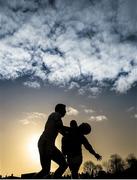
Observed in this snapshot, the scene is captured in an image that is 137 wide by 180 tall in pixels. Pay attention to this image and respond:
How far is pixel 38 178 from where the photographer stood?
486cm

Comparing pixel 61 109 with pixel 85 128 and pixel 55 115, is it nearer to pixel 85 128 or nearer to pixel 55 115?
pixel 55 115

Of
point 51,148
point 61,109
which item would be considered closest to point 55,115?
point 61,109

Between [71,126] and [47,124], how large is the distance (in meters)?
1.14

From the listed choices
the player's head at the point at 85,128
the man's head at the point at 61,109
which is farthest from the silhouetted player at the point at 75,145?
the man's head at the point at 61,109

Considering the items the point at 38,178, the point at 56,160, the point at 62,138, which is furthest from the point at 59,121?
the point at 62,138

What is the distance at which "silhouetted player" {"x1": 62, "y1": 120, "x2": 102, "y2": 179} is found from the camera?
604 centimetres

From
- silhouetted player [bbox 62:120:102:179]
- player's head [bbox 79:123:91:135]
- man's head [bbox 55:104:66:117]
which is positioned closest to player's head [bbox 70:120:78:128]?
silhouetted player [bbox 62:120:102:179]

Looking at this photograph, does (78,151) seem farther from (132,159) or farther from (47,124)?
(132,159)

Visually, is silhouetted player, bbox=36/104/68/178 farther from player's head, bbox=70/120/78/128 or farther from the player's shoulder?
player's head, bbox=70/120/78/128

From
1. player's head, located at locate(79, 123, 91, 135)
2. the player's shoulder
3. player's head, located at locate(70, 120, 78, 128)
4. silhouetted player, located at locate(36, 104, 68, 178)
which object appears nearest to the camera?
silhouetted player, located at locate(36, 104, 68, 178)

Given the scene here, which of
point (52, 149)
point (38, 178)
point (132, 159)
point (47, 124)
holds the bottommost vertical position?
point (38, 178)

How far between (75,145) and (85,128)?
37 cm

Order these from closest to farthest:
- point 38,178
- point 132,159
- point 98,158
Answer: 1. point 38,178
2. point 98,158
3. point 132,159

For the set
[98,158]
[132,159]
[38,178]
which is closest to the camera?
[38,178]
